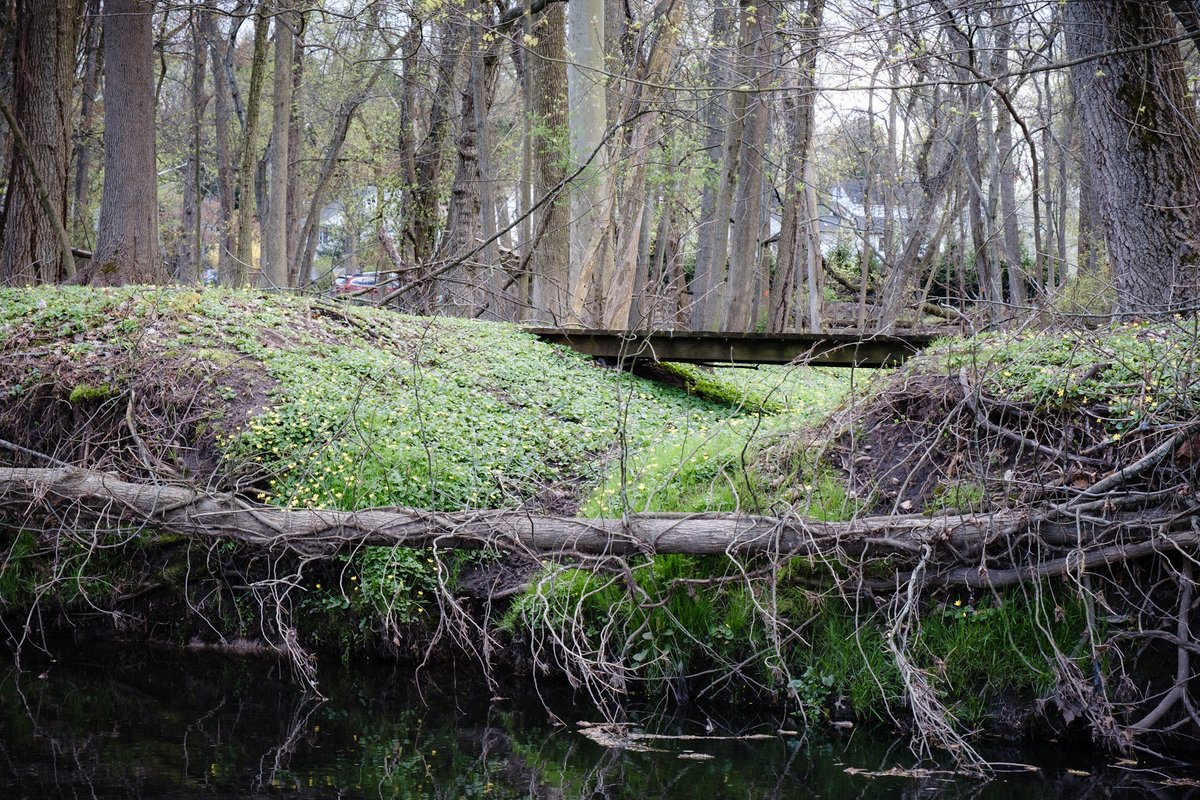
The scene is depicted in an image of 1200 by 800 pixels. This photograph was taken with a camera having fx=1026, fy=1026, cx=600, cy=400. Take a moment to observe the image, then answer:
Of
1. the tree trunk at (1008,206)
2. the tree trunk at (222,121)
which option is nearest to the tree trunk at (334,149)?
the tree trunk at (222,121)

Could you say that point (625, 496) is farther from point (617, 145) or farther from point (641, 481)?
point (617, 145)

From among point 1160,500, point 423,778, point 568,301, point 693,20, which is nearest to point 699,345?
point 568,301

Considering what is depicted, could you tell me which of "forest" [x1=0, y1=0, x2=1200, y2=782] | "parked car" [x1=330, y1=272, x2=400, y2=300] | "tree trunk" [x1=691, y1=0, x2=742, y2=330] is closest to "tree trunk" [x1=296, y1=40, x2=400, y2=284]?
"parked car" [x1=330, y1=272, x2=400, y2=300]

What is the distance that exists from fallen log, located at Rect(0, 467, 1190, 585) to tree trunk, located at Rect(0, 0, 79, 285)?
642 cm

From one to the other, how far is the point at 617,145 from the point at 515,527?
8.86m

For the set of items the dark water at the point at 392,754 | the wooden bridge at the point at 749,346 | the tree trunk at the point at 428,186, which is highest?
the tree trunk at the point at 428,186

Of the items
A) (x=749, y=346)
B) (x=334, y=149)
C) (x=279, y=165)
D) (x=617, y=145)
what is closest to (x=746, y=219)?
(x=617, y=145)

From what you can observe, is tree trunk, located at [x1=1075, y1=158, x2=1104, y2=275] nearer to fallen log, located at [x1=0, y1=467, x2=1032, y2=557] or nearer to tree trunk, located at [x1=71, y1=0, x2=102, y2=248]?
fallen log, located at [x1=0, y1=467, x2=1032, y2=557]

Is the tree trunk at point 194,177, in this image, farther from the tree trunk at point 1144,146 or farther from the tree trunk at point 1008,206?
the tree trunk at point 1144,146

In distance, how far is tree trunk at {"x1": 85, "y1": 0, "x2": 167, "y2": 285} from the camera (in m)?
12.8

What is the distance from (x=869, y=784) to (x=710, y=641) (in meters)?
1.53

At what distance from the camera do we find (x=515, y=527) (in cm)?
670

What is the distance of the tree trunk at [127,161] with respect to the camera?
12836 mm

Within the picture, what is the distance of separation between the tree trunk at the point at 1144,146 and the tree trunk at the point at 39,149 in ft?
39.0
